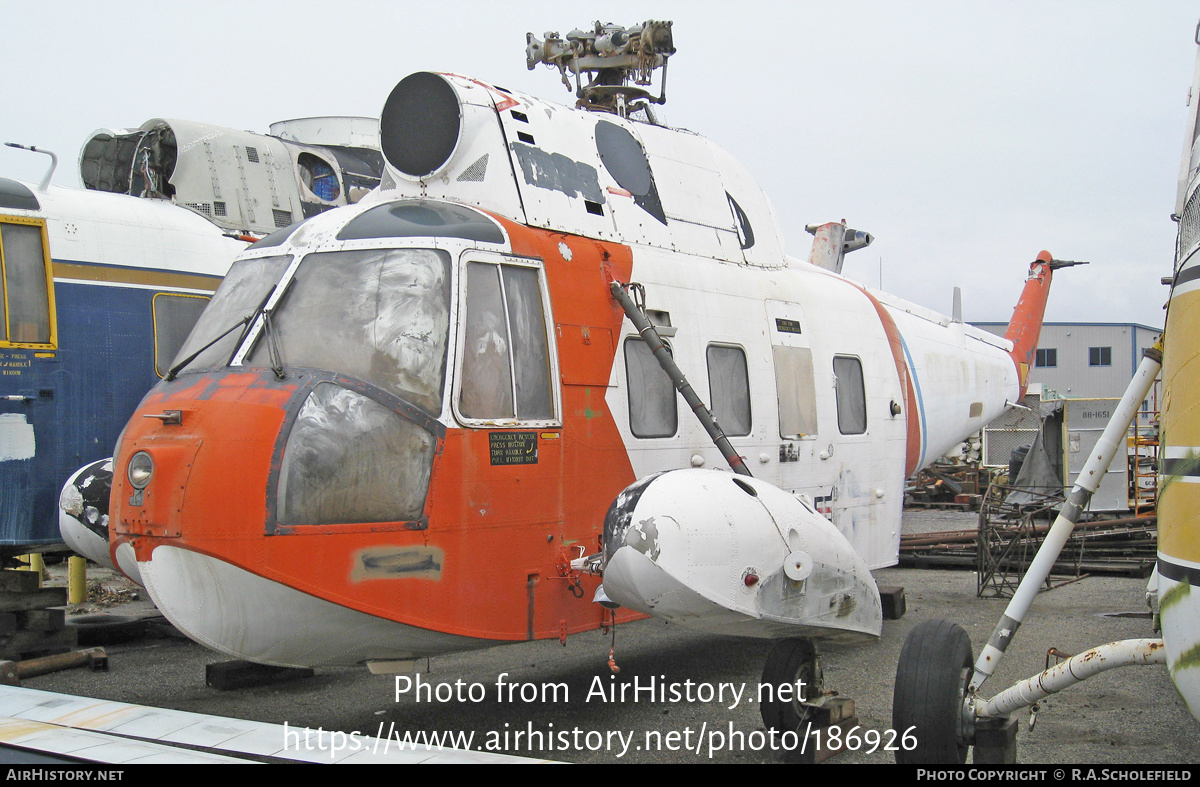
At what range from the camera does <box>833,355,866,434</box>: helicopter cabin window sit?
8344mm

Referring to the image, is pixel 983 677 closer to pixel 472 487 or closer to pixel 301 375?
pixel 472 487

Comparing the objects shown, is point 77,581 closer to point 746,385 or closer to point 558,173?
point 558,173

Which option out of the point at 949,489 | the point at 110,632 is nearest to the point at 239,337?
the point at 110,632

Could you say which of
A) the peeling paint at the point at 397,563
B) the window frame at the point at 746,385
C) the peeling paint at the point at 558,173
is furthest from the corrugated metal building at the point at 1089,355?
the peeling paint at the point at 397,563

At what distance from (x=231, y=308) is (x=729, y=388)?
3309 mm

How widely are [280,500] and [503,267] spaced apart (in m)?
1.83

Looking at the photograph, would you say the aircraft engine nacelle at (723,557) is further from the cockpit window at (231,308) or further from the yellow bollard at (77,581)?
the yellow bollard at (77,581)

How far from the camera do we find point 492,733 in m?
6.20

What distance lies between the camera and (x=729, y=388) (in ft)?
23.8

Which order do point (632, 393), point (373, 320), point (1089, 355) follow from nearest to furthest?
point (373, 320) → point (632, 393) → point (1089, 355)

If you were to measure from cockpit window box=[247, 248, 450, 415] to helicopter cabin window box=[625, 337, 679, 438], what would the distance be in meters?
→ 1.49

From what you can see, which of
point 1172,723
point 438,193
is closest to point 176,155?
point 438,193

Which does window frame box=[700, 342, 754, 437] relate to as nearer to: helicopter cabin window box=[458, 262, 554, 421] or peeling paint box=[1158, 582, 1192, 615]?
helicopter cabin window box=[458, 262, 554, 421]

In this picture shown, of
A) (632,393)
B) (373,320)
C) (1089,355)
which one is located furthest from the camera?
(1089,355)
